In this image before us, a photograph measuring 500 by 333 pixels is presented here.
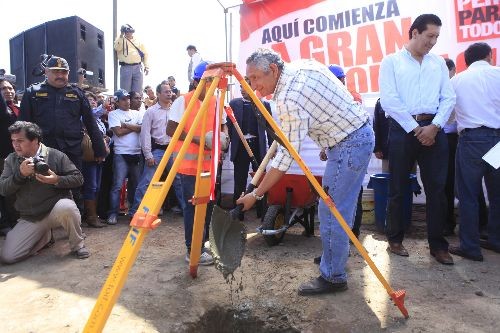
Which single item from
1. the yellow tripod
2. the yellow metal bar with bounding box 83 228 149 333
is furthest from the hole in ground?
the yellow metal bar with bounding box 83 228 149 333

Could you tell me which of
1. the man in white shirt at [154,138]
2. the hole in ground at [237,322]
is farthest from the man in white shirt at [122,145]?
the hole in ground at [237,322]

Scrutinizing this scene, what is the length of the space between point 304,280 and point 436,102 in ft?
6.55

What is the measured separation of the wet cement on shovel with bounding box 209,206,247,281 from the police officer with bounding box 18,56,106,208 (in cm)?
261

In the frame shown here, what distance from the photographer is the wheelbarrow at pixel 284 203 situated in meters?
4.34

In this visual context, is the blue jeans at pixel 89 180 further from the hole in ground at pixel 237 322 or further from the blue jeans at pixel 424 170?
the blue jeans at pixel 424 170

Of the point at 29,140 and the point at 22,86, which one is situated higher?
the point at 22,86

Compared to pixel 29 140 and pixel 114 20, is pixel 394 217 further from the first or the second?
pixel 114 20

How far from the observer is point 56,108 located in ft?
15.1

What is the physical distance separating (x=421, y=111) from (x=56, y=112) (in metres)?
3.89

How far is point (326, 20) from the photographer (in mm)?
6184

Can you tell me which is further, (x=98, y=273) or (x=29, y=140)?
(x=29, y=140)

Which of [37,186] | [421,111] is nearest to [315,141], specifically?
[421,111]

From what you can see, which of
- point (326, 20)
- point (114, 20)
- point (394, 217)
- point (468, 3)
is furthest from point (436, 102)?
point (114, 20)

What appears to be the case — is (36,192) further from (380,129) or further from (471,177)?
(471,177)
